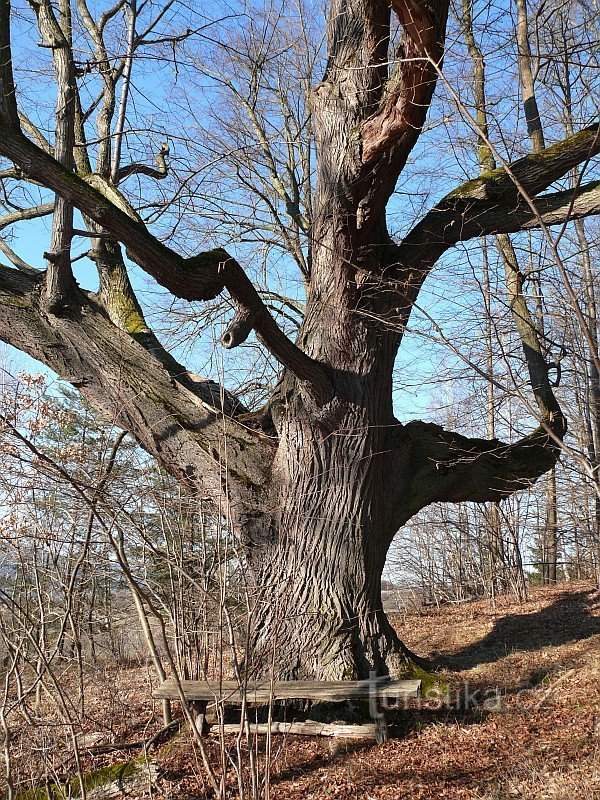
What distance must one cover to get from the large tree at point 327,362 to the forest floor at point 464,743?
24.0 inches

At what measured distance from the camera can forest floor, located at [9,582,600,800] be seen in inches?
171

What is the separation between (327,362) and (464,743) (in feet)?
10.6

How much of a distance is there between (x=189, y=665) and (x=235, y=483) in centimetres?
154

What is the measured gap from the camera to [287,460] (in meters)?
5.96

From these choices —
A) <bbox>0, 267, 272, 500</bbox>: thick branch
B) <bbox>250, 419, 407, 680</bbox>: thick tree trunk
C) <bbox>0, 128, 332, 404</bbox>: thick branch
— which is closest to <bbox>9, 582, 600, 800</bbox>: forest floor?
<bbox>250, 419, 407, 680</bbox>: thick tree trunk

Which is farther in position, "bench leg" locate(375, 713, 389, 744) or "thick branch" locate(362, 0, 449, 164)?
"bench leg" locate(375, 713, 389, 744)

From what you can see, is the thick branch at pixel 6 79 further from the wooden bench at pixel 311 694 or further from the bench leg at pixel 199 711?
the bench leg at pixel 199 711

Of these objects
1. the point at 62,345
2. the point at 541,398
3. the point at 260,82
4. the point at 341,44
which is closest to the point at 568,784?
the point at 541,398

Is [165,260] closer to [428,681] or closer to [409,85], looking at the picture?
[409,85]

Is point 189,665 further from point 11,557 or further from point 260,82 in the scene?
point 260,82

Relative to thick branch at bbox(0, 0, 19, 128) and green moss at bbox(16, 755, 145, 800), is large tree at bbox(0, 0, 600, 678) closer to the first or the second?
thick branch at bbox(0, 0, 19, 128)

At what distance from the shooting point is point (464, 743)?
16.5 ft

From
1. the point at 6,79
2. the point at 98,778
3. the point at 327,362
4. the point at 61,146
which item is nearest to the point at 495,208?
the point at 327,362

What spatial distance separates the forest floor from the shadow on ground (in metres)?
0.03
